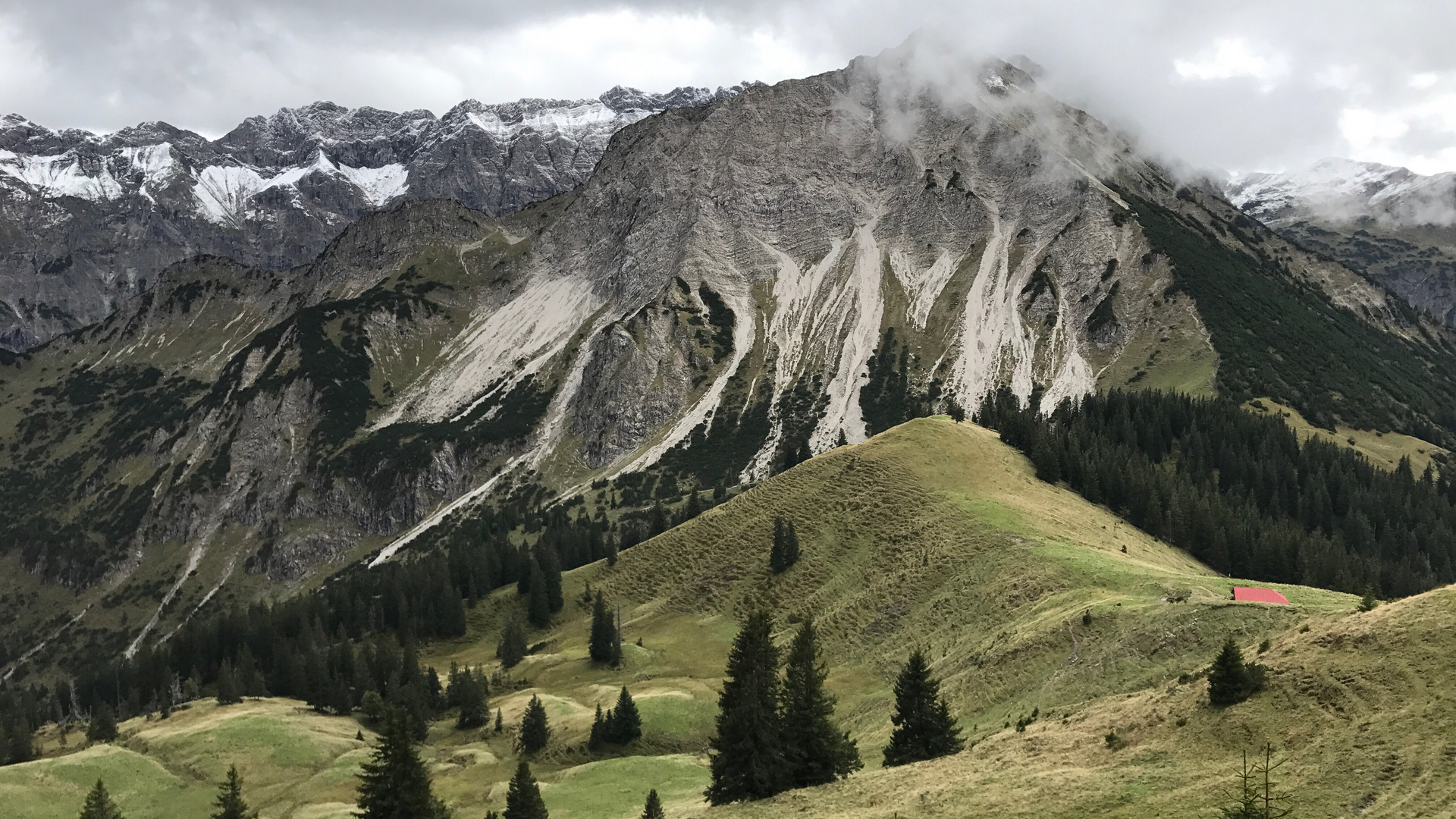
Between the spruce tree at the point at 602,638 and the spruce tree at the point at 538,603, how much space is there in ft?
91.8

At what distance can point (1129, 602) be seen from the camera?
194ft

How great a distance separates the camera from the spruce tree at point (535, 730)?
8244cm

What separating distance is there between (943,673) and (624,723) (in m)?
28.2

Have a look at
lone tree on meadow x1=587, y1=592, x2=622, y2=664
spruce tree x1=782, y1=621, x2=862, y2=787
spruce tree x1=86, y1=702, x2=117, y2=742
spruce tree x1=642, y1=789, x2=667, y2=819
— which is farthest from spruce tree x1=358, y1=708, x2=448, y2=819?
spruce tree x1=86, y1=702, x2=117, y2=742

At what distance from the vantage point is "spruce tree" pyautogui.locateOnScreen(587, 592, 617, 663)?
104 metres

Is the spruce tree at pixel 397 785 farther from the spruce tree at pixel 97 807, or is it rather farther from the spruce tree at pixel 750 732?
the spruce tree at pixel 97 807

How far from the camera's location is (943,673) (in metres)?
66.4

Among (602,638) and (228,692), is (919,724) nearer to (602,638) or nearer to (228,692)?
(602,638)

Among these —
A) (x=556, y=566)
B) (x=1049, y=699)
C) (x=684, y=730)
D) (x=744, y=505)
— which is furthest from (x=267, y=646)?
(x=1049, y=699)

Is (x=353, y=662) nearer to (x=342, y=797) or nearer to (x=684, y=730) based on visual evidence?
(x=342, y=797)

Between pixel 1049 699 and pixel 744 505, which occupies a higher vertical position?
pixel 744 505

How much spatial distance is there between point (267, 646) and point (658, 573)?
65.4 m

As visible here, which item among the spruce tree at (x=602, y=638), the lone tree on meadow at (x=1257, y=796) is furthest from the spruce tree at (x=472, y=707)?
the lone tree on meadow at (x=1257, y=796)

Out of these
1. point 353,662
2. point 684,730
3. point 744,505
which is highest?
point 744,505
